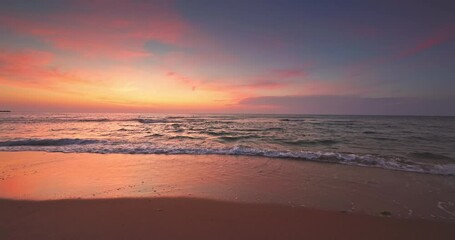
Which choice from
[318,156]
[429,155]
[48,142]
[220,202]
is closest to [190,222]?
[220,202]

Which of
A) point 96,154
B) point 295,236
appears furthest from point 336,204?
point 96,154

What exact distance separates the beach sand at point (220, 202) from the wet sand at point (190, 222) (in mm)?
19

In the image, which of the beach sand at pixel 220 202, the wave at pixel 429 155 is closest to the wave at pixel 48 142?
the beach sand at pixel 220 202

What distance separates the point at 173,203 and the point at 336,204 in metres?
3.77

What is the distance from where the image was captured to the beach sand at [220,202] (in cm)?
429

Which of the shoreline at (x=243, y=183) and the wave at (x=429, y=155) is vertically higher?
the shoreline at (x=243, y=183)

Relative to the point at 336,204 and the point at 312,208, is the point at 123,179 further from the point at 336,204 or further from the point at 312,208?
the point at 336,204

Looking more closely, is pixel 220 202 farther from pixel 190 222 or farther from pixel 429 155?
pixel 429 155

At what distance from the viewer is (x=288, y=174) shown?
836 centimetres

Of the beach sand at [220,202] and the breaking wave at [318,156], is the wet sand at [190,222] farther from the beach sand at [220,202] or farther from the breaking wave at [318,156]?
the breaking wave at [318,156]

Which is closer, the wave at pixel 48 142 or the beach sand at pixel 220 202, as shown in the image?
the beach sand at pixel 220 202

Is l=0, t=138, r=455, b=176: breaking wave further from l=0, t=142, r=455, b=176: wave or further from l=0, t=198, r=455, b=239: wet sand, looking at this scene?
l=0, t=198, r=455, b=239: wet sand

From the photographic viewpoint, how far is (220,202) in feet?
18.6

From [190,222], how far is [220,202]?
45.8 inches
